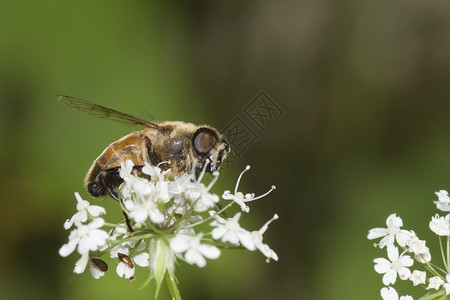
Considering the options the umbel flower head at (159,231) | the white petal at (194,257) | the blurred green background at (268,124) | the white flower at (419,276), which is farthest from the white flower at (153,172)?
the blurred green background at (268,124)

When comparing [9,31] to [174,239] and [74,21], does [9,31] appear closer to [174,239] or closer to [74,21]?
[74,21]

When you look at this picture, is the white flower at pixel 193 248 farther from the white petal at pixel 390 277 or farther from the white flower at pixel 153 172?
the white petal at pixel 390 277

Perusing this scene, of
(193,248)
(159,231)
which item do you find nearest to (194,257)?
(193,248)

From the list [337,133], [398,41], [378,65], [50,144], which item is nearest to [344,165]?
[337,133]

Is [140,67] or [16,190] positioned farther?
[140,67]

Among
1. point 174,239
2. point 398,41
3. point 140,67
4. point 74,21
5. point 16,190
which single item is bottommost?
point 16,190
